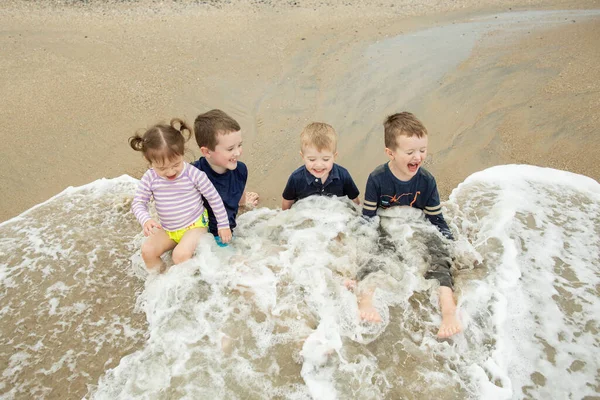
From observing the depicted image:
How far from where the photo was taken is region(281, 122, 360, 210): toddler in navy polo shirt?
3.46m

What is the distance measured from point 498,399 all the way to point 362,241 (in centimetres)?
155

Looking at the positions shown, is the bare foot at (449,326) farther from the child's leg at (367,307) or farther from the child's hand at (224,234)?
the child's hand at (224,234)

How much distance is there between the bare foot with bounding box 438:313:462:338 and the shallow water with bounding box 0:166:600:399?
65 mm

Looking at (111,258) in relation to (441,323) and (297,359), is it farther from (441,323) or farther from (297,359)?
(441,323)

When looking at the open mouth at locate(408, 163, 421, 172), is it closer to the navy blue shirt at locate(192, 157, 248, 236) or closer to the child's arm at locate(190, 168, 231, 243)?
the navy blue shirt at locate(192, 157, 248, 236)

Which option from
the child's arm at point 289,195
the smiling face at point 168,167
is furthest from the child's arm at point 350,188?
the smiling face at point 168,167

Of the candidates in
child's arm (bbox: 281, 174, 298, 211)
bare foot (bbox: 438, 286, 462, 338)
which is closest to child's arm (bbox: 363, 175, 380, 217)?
child's arm (bbox: 281, 174, 298, 211)

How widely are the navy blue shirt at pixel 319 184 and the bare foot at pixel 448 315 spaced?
122 cm

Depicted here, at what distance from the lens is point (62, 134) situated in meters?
5.20

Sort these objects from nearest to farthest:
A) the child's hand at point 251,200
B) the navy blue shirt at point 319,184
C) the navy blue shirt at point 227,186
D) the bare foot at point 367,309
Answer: the bare foot at point 367,309 < the navy blue shirt at point 227,186 < the navy blue shirt at point 319,184 < the child's hand at point 251,200

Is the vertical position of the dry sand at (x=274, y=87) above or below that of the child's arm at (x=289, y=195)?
above

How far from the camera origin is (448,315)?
3.00 m

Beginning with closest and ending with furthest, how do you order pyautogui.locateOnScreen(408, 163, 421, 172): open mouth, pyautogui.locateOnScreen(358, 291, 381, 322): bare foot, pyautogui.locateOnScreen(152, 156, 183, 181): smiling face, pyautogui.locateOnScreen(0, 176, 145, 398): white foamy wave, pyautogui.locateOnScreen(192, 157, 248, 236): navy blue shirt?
pyautogui.locateOnScreen(0, 176, 145, 398): white foamy wave, pyautogui.locateOnScreen(358, 291, 381, 322): bare foot, pyautogui.locateOnScreen(152, 156, 183, 181): smiling face, pyautogui.locateOnScreen(408, 163, 421, 172): open mouth, pyautogui.locateOnScreen(192, 157, 248, 236): navy blue shirt

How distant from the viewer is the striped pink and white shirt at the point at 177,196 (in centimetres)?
335
